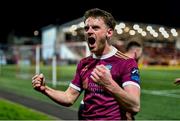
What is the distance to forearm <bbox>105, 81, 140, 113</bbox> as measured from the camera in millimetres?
2867

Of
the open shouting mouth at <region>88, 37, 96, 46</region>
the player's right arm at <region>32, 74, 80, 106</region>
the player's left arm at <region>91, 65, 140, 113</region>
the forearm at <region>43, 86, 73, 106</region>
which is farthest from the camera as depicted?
the forearm at <region>43, 86, 73, 106</region>

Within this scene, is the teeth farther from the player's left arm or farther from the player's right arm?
the player's right arm

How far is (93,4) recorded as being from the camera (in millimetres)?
37750

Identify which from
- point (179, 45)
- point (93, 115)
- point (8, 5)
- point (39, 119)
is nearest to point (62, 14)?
point (8, 5)

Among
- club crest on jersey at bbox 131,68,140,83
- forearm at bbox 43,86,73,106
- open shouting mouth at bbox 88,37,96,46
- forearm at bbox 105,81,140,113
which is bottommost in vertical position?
forearm at bbox 43,86,73,106

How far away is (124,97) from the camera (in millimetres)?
2881

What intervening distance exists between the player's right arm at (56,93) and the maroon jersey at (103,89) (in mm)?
306

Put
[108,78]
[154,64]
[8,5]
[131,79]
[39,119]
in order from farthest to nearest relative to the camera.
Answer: [8,5]
[154,64]
[39,119]
[131,79]
[108,78]

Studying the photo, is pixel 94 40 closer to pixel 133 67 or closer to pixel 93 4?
pixel 133 67

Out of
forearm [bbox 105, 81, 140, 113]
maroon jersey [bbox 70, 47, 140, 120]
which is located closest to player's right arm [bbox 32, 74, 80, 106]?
maroon jersey [bbox 70, 47, 140, 120]

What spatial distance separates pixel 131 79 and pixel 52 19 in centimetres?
4774

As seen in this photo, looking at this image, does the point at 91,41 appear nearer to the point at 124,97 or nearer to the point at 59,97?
the point at 124,97

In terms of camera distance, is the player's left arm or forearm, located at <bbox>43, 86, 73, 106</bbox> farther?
forearm, located at <bbox>43, 86, 73, 106</bbox>

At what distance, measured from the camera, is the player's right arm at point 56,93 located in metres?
3.52
